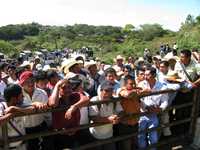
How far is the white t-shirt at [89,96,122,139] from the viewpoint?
5770mm

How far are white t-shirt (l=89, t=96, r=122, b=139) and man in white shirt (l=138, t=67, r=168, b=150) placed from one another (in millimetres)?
731

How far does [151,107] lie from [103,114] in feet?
3.50

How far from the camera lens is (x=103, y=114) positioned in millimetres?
5828

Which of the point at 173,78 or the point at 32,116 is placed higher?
the point at 173,78

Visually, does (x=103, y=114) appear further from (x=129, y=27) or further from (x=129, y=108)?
(x=129, y=27)

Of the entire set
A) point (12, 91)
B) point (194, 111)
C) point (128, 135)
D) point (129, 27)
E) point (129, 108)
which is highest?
point (12, 91)

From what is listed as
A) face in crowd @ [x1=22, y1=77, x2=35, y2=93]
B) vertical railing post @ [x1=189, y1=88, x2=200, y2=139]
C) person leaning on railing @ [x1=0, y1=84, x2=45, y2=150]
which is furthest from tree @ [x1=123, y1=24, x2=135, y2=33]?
person leaning on railing @ [x1=0, y1=84, x2=45, y2=150]

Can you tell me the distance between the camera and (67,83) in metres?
5.34

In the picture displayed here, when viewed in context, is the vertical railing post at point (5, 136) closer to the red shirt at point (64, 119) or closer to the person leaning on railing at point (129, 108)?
the red shirt at point (64, 119)

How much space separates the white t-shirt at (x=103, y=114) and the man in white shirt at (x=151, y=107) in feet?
2.40

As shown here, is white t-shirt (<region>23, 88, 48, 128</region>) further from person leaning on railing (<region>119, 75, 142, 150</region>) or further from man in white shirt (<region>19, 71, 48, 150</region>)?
person leaning on railing (<region>119, 75, 142, 150</region>)

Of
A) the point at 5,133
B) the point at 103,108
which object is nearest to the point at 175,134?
the point at 103,108

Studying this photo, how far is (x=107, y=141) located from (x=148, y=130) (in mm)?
878

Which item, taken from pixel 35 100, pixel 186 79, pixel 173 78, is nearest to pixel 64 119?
pixel 35 100
